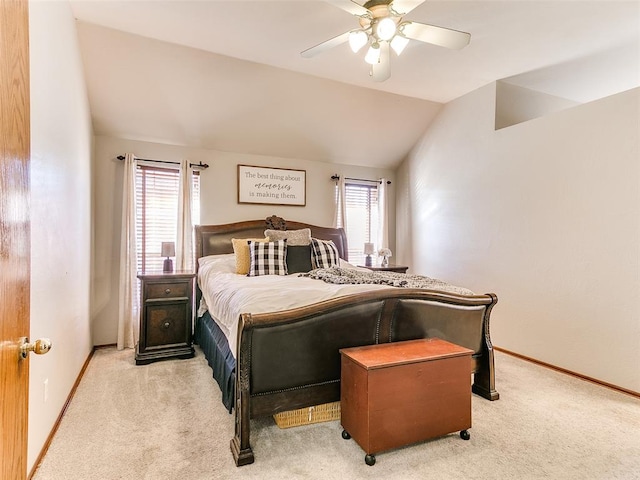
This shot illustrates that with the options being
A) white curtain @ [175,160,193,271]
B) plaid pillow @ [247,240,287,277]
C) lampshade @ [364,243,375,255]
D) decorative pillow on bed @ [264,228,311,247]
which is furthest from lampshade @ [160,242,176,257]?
lampshade @ [364,243,375,255]

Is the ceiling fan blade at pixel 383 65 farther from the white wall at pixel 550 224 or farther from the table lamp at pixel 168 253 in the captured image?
the table lamp at pixel 168 253

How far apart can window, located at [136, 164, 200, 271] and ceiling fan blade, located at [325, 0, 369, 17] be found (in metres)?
2.78

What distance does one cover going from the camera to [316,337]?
208 centimetres

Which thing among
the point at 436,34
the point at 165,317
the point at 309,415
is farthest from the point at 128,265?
the point at 436,34

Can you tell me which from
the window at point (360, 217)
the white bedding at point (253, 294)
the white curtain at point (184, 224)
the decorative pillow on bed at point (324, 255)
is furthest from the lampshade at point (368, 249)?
the white curtain at point (184, 224)

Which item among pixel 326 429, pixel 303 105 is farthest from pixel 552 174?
pixel 326 429

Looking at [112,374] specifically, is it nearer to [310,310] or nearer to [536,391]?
[310,310]

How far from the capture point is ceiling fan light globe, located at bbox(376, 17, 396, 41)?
2.03 m

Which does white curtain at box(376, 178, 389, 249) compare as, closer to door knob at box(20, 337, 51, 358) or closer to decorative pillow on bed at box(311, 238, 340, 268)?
decorative pillow on bed at box(311, 238, 340, 268)

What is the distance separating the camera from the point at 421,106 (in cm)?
452

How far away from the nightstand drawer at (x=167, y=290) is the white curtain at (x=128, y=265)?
0.48m

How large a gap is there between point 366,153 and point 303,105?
1.33 metres

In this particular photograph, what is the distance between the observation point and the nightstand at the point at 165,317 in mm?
3379

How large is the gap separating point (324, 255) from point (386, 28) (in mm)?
2378
